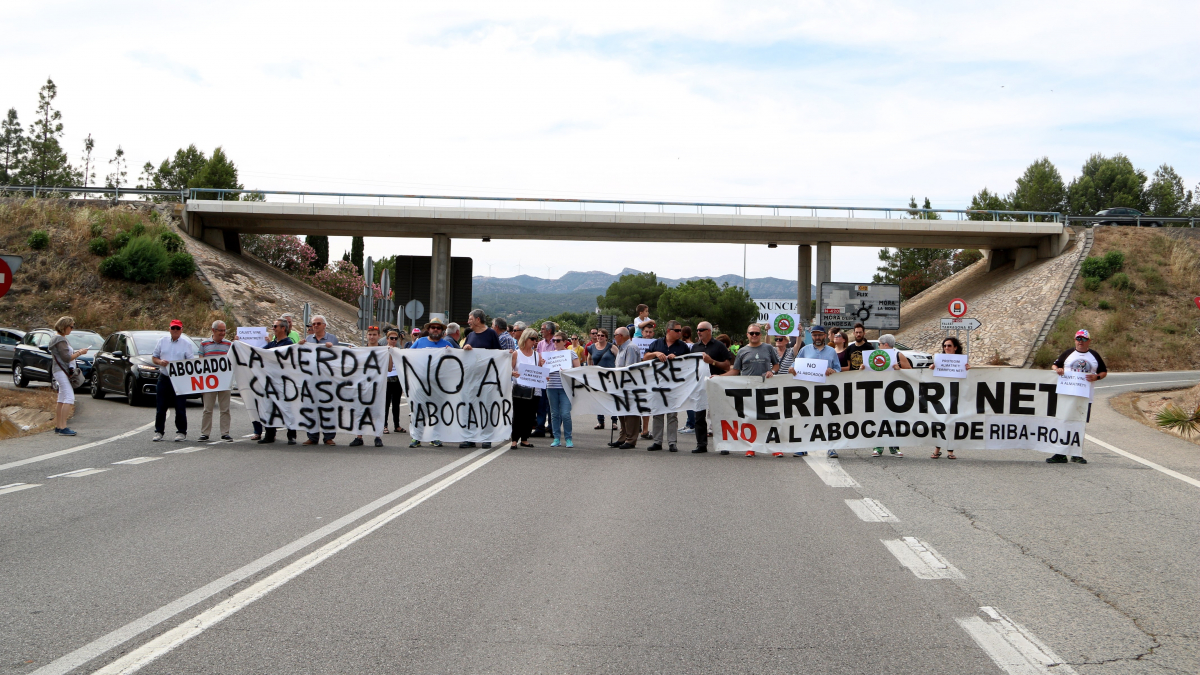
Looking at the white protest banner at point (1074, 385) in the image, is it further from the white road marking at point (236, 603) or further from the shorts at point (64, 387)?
the shorts at point (64, 387)

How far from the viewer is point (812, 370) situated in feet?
45.2

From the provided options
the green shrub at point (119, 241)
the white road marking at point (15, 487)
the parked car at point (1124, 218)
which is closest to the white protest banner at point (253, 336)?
the white road marking at point (15, 487)

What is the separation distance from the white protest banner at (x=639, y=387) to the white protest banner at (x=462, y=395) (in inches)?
39.5

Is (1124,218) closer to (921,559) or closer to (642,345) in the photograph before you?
(642,345)

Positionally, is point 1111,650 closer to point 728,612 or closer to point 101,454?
point 728,612

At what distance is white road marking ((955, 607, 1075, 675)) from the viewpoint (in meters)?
4.50

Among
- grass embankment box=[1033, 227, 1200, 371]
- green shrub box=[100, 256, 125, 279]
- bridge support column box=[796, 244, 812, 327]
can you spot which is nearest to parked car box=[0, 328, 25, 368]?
green shrub box=[100, 256, 125, 279]

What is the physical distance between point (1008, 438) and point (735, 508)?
6.43 meters

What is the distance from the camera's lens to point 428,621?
5.16 m

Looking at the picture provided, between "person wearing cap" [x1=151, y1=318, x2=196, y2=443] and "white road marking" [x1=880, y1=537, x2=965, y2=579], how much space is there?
10.9 meters

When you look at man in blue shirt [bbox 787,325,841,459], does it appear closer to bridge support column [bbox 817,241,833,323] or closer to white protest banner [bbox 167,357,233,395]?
white protest banner [bbox 167,357,233,395]

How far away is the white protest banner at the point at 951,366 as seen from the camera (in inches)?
538

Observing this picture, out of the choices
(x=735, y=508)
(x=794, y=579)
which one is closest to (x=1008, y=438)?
(x=735, y=508)

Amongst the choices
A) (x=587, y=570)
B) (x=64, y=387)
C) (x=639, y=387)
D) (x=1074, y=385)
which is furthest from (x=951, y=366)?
(x=64, y=387)
